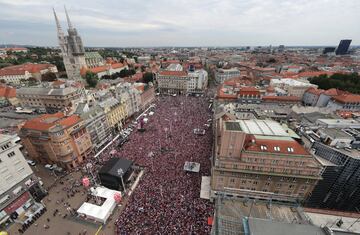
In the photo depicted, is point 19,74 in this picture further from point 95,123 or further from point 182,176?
point 182,176

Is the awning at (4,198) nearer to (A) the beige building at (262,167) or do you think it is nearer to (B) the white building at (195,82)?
(A) the beige building at (262,167)

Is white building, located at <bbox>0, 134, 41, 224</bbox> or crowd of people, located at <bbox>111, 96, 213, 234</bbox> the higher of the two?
white building, located at <bbox>0, 134, 41, 224</bbox>

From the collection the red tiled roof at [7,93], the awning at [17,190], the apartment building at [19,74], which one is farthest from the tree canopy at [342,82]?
the apartment building at [19,74]

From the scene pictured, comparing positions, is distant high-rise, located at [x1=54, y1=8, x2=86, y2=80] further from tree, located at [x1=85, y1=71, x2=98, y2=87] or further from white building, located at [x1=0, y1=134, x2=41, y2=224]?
white building, located at [x1=0, y1=134, x2=41, y2=224]

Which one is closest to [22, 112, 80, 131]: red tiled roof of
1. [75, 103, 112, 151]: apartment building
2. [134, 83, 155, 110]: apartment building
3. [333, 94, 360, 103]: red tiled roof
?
[75, 103, 112, 151]: apartment building

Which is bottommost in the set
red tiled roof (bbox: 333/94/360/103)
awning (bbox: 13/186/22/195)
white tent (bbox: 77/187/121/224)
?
white tent (bbox: 77/187/121/224)

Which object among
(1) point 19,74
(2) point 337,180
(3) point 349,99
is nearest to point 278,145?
(2) point 337,180
